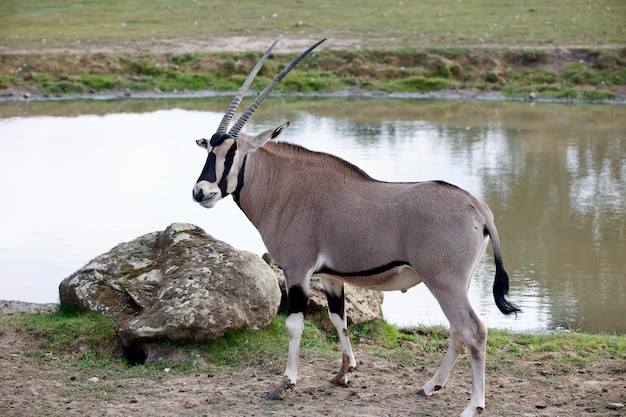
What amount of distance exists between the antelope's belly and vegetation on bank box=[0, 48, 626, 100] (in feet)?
77.2

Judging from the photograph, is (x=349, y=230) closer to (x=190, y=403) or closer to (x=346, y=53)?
(x=190, y=403)

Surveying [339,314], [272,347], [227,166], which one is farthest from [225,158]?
[272,347]

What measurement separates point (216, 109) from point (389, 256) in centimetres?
2151

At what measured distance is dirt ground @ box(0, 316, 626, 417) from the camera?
24.0ft

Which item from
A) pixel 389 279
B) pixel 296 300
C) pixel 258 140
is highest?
pixel 258 140

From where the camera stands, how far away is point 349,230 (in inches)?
303

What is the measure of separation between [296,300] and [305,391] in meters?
0.75

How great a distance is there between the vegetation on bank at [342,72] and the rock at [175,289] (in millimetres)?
21882

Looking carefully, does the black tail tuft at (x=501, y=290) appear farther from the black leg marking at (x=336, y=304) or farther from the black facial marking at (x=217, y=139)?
the black facial marking at (x=217, y=139)

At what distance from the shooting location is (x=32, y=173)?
65.5 ft

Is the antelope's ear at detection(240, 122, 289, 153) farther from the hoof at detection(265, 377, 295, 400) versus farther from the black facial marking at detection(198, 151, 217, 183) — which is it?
the hoof at detection(265, 377, 295, 400)

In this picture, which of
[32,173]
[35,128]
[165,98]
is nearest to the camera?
[32,173]

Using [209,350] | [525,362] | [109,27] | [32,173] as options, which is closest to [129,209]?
[32,173]

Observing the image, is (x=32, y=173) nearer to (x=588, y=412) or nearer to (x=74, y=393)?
(x=74, y=393)
